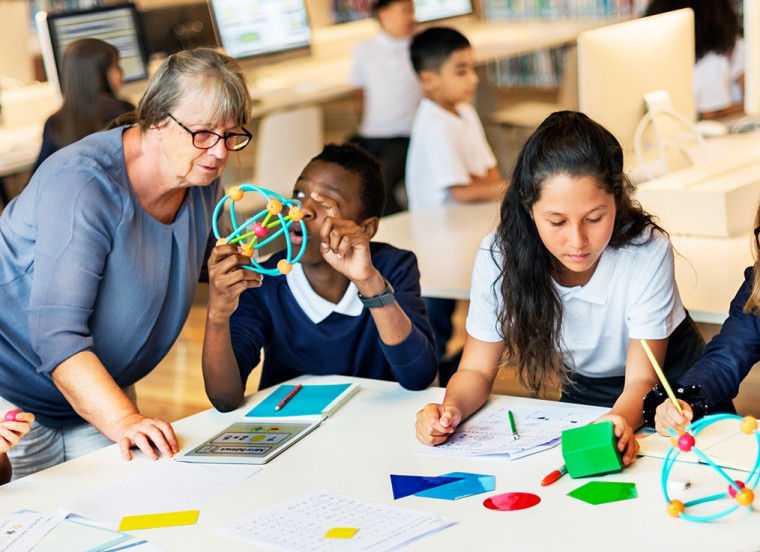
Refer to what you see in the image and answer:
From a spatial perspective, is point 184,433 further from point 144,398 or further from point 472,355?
point 144,398

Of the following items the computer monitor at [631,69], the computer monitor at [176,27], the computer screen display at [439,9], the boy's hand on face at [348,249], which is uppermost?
the computer monitor at [176,27]

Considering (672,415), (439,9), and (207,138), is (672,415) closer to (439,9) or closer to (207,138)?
(207,138)

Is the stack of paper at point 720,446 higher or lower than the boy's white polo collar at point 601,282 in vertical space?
lower

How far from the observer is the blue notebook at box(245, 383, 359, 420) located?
1.89m

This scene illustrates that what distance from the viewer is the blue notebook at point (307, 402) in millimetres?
1891

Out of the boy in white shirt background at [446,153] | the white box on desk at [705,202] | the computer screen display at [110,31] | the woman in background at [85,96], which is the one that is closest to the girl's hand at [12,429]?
the white box on desk at [705,202]

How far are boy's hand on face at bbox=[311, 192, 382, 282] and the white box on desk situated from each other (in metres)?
1.06

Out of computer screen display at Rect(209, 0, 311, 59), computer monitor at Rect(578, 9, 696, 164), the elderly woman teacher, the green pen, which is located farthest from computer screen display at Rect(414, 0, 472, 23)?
the green pen

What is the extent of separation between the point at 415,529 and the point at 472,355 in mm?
576

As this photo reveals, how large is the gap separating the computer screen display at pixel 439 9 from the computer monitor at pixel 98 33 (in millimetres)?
1827

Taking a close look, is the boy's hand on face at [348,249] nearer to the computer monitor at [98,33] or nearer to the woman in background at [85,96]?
the woman in background at [85,96]

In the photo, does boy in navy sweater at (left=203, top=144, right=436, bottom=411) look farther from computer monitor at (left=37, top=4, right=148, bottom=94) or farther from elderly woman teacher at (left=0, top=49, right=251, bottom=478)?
computer monitor at (left=37, top=4, right=148, bottom=94)

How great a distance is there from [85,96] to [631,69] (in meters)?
1.95

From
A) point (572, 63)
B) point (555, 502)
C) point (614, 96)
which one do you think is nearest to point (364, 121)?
point (572, 63)
